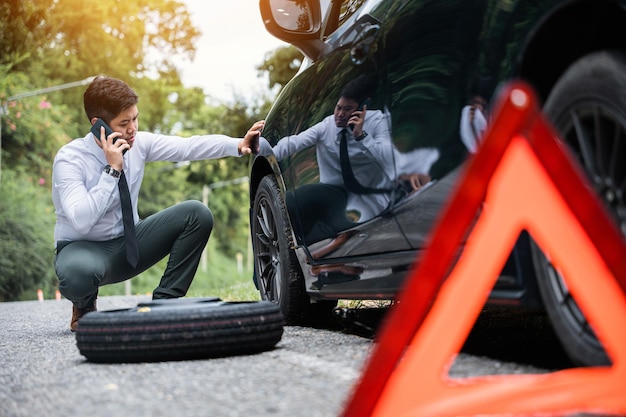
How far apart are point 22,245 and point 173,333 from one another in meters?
20.9

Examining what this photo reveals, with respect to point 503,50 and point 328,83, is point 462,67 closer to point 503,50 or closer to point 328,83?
point 503,50

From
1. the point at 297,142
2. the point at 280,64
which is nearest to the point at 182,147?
the point at 297,142

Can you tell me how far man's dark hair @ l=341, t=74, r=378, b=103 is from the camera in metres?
3.15

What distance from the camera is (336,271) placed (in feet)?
12.4

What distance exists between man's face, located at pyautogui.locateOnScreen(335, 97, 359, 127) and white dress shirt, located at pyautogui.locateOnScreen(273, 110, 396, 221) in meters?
0.04

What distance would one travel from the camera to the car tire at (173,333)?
10.5ft

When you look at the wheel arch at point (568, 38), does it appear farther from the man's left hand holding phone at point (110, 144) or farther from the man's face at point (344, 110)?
the man's left hand holding phone at point (110, 144)

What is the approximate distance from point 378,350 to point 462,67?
1.11m

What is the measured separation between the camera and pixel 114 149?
15.1ft

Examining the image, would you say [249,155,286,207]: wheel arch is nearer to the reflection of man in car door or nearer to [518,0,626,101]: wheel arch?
the reflection of man in car door

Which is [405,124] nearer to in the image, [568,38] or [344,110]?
[344,110]

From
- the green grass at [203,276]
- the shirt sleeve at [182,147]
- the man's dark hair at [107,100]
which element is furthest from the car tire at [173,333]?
the green grass at [203,276]

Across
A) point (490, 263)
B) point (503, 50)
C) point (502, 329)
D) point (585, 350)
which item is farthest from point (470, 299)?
point (502, 329)

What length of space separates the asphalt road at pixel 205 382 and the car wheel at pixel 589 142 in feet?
1.21
